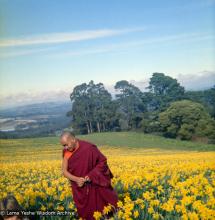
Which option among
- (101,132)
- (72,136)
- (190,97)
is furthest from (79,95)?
(190,97)

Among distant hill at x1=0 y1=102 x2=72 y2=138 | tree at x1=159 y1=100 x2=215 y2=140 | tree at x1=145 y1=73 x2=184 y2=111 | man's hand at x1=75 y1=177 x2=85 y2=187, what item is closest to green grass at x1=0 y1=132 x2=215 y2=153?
tree at x1=159 y1=100 x2=215 y2=140

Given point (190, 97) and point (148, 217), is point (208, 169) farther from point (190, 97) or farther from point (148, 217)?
point (190, 97)

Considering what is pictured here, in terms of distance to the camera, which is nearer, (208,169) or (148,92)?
(208,169)

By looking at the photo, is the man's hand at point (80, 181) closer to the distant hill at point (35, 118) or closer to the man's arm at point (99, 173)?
the man's arm at point (99, 173)

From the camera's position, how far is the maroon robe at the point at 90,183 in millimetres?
6262

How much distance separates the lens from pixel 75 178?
6.23 m

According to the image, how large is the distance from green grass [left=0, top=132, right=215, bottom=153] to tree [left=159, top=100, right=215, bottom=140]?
1.85m

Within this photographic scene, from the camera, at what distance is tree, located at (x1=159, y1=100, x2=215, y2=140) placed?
146 ft

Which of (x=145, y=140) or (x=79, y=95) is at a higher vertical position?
(x=79, y=95)

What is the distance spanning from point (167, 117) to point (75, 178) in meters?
38.6

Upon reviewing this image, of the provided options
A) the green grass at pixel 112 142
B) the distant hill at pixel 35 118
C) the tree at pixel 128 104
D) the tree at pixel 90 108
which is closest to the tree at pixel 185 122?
the green grass at pixel 112 142

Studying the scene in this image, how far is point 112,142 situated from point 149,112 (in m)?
16.1

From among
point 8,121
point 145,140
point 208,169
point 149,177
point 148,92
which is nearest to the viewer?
point 149,177

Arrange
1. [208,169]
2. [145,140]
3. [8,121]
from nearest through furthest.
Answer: [208,169] < [8,121] < [145,140]
